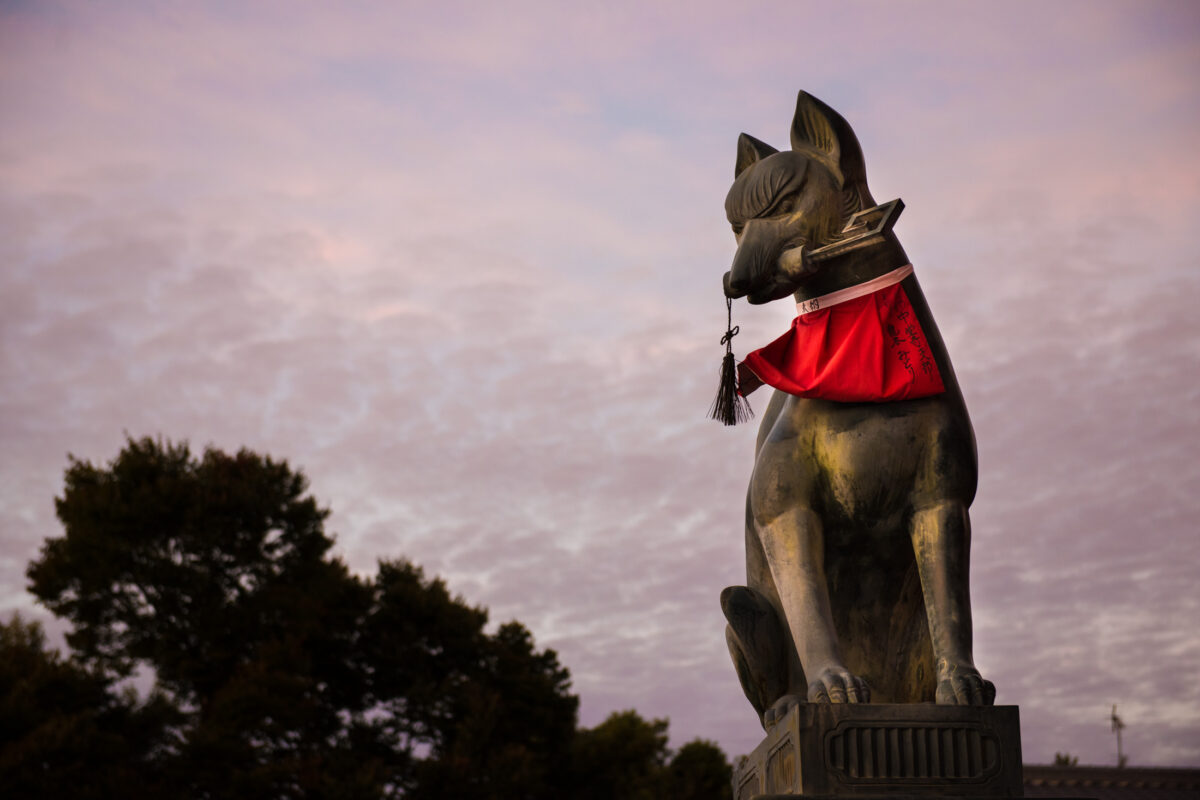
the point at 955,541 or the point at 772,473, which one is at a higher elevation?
the point at 772,473

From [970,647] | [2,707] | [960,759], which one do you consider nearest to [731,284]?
[970,647]

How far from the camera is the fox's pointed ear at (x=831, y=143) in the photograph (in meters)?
4.64

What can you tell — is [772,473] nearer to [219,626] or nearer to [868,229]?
[868,229]

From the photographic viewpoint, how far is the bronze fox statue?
4227 mm

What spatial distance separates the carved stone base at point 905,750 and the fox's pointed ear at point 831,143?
76.3 inches

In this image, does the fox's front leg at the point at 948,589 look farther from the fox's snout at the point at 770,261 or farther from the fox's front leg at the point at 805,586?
the fox's snout at the point at 770,261

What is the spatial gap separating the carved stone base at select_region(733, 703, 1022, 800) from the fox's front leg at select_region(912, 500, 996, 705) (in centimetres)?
16

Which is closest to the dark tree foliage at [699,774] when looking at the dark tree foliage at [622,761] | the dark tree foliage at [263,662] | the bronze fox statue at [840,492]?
the dark tree foliage at [622,761]

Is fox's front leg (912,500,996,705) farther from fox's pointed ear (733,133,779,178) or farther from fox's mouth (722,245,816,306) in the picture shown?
fox's pointed ear (733,133,779,178)

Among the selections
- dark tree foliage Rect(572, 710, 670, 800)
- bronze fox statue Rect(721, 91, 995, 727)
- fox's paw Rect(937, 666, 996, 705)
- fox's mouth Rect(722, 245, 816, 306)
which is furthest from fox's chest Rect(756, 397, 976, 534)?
dark tree foliage Rect(572, 710, 670, 800)

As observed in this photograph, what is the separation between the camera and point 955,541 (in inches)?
165

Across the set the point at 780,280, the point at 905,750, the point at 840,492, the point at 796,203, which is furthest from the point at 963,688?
the point at 796,203

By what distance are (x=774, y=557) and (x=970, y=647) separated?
0.73 m

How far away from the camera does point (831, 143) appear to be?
4656 millimetres
